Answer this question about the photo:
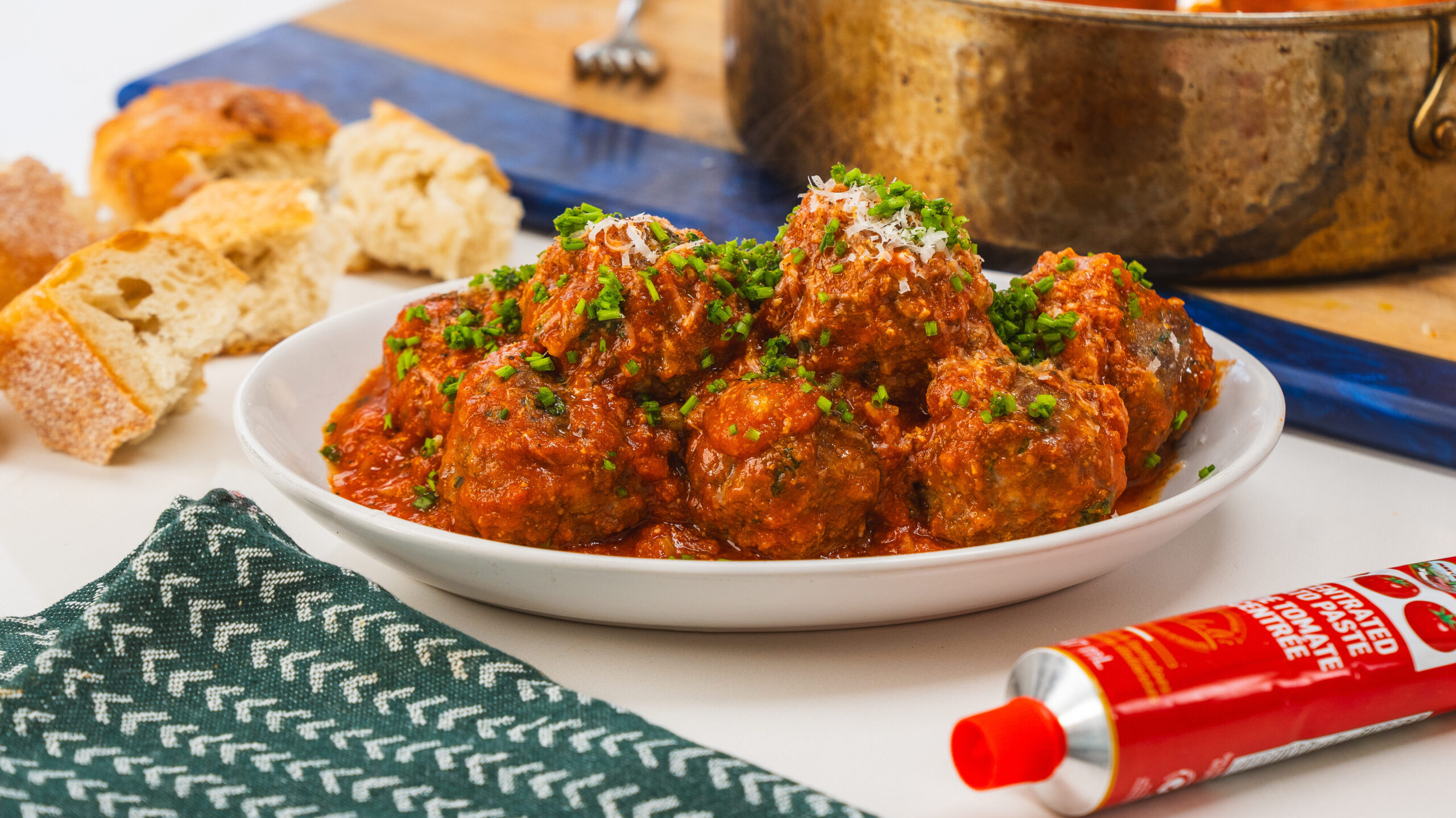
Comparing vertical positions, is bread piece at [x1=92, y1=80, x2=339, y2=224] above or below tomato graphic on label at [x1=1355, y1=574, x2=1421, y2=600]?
below

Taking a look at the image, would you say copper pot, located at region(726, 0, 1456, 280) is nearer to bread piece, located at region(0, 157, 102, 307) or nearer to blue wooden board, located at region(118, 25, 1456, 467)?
blue wooden board, located at region(118, 25, 1456, 467)

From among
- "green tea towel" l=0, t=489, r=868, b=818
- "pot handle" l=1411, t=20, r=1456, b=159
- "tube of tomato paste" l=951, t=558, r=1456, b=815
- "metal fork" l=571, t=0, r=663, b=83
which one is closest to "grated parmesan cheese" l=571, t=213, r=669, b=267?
"green tea towel" l=0, t=489, r=868, b=818

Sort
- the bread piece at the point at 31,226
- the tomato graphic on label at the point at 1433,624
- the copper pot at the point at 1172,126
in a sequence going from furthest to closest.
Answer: the bread piece at the point at 31,226 → the copper pot at the point at 1172,126 → the tomato graphic on label at the point at 1433,624

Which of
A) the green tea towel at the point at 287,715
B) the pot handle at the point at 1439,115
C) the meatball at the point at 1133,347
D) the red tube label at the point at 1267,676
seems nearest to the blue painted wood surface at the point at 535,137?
the meatball at the point at 1133,347

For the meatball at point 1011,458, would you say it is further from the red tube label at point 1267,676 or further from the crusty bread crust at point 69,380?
the crusty bread crust at point 69,380

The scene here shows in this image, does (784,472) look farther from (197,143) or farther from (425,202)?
(197,143)

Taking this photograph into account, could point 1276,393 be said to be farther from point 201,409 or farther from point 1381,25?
point 201,409
